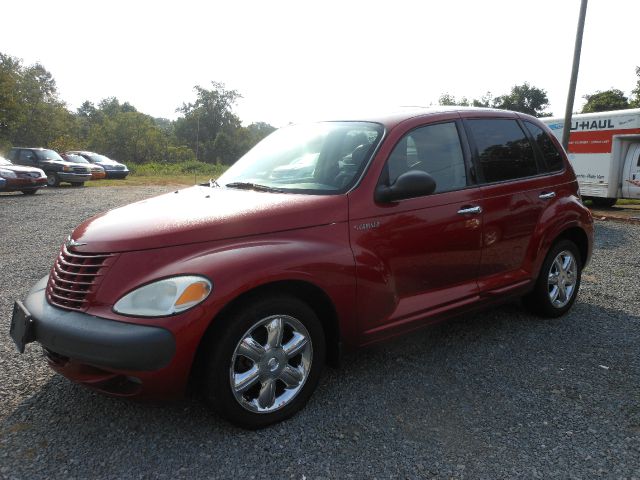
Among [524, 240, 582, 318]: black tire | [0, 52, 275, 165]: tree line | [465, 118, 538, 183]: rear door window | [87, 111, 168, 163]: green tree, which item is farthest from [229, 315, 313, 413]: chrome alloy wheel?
[87, 111, 168, 163]: green tree

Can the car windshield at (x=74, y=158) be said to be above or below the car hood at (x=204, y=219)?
below

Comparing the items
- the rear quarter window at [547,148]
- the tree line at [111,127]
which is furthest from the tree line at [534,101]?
the rear quarter window at [547,148]

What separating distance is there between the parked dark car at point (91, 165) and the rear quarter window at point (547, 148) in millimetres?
23999

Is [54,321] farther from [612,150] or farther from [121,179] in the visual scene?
[121,179]

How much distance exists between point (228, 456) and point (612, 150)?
16.0m

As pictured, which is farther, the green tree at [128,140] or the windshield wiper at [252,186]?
the green tree at [128,140]

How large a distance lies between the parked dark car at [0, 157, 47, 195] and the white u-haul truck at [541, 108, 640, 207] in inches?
662

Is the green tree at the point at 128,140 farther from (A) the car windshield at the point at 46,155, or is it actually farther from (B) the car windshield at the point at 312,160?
(B) the car windshield at the point at 312,160

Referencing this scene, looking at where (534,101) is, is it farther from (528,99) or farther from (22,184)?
(22,184)

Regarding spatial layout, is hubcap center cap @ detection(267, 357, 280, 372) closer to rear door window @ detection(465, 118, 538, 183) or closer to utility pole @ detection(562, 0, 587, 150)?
rear door window @ detection(465, 118, 538, 183)

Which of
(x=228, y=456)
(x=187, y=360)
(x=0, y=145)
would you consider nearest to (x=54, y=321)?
(x=187, y=360)

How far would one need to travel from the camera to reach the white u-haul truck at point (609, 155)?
15.0m

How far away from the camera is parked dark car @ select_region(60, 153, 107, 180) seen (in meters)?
24.9

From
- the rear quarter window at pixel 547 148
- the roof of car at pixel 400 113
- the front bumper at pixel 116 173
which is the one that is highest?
the roof of car at pixel 400 113
